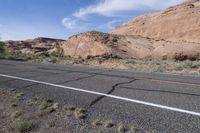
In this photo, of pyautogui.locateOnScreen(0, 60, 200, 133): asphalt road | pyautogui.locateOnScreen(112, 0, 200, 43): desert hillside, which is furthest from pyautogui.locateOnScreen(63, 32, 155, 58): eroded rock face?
pyautogui.locateOnScreen(0, 60, 200, 133): asphalt road

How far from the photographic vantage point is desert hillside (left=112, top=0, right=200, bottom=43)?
1644 inches

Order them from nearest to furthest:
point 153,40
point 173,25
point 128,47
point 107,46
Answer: point 107,46, point 128,47, point 153,40, point 173,25

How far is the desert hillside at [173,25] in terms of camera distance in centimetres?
4177

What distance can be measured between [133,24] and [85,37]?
19019 mm

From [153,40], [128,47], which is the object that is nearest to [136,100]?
[128,47]

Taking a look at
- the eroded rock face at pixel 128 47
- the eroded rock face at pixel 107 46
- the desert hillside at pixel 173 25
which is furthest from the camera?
the desert hillside at pixel 173 25

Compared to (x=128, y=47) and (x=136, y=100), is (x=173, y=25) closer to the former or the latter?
(x=128, y=47)

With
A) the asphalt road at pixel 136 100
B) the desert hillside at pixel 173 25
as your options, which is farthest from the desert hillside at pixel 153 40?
the asphalt road at pixel 136 100

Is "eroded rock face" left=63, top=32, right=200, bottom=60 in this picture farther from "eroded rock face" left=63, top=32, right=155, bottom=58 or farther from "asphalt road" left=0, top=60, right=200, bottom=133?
"asphalt road" left=0, top=60, right=200, bottom=133

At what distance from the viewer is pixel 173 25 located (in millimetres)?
45438

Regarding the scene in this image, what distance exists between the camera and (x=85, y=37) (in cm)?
4106

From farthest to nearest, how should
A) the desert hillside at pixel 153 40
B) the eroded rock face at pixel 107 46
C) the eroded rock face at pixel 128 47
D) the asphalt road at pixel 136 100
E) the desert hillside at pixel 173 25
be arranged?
the desert hillside at pixel 173 25 < the eroded rock face at pixel 107 46 < the desert hillside at pixel 153 40 < the eroded rock face at pixel 128 47 < the asphalt road at pixel 136 100

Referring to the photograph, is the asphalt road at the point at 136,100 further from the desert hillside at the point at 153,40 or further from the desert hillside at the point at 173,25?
the desert hillside at the point at 173,25

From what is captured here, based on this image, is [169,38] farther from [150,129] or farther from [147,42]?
[150,129]
